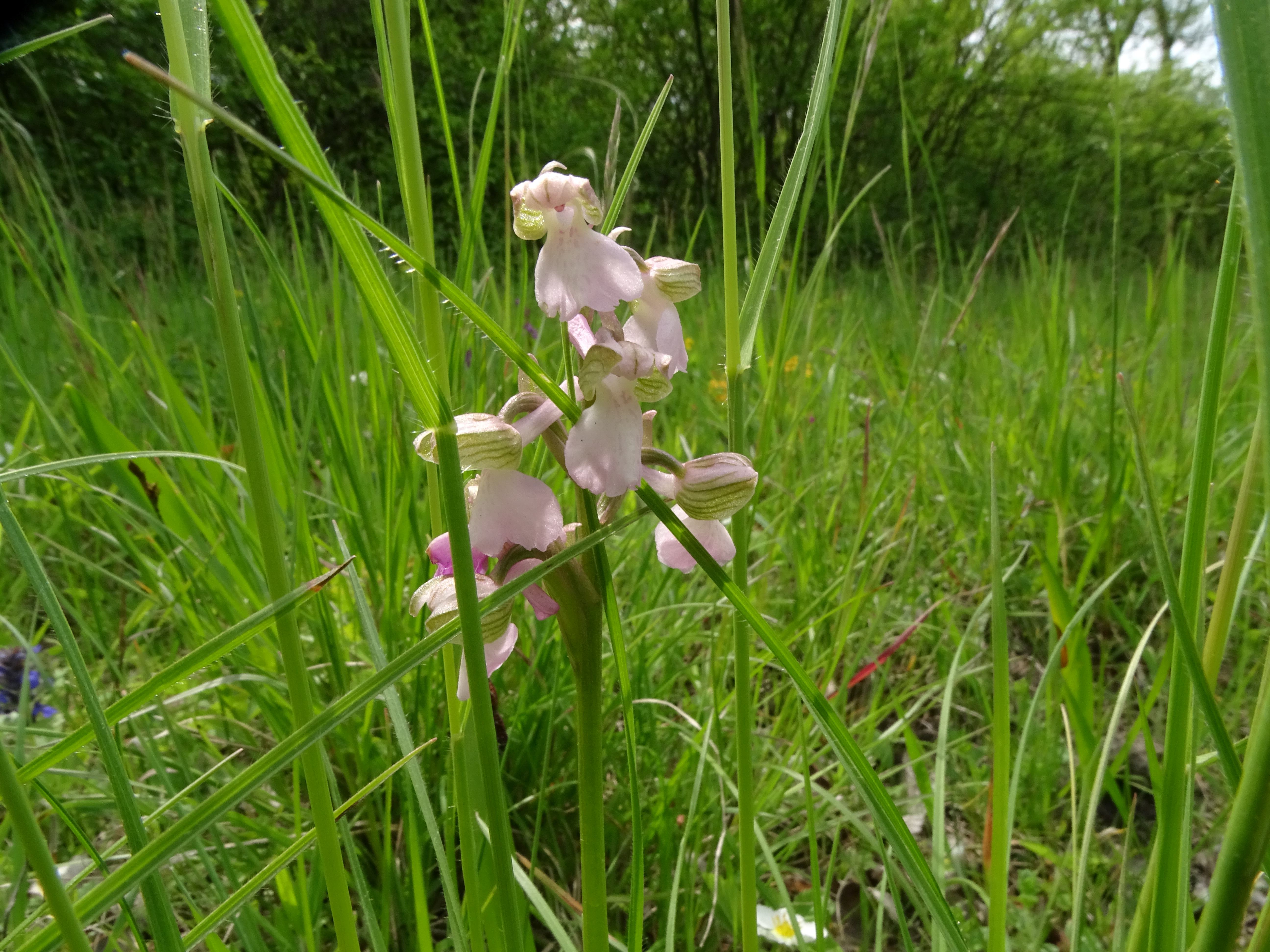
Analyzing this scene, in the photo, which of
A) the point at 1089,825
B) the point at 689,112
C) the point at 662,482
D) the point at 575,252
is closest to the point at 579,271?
the point at 575,252

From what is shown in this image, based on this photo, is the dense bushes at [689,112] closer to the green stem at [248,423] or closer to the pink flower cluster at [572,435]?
the pink flower cluster at [572,435]

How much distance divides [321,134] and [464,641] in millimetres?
3535

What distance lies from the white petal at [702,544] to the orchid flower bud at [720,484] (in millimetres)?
40

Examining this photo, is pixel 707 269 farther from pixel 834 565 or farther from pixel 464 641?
pixel 464 641

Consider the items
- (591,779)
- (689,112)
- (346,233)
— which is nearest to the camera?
(346,233)

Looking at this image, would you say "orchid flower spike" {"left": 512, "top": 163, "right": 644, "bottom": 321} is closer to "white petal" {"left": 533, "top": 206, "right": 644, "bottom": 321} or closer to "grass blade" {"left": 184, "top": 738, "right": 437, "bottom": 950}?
"white petal" {"left": 533, "top": 206, "right": 644, "bottom": 321}

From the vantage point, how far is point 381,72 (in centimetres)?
40

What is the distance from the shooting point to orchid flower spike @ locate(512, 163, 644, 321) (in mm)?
360

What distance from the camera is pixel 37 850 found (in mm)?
216

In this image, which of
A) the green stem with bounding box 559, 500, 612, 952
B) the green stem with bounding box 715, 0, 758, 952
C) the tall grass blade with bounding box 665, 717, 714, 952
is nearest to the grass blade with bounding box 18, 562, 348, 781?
the green stem with bounding box 559, 500, 612, 952

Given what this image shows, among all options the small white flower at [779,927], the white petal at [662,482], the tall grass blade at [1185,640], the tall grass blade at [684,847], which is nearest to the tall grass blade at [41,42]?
the white petal at [662,482]

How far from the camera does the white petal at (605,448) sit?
1.10 ft

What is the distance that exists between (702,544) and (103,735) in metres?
0.28

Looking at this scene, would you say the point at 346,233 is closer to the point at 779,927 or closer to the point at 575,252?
the point at 575,252
